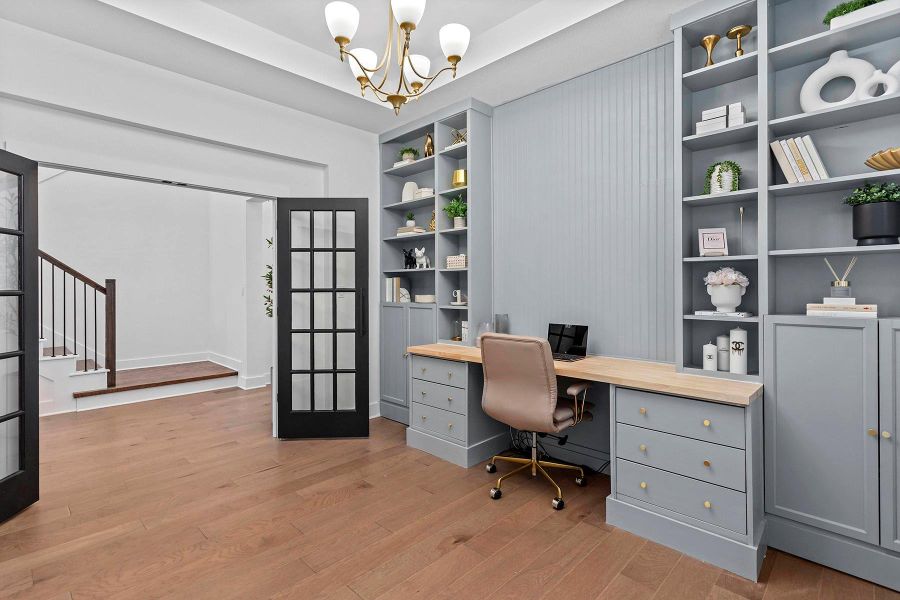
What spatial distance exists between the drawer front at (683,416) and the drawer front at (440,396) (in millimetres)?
1175

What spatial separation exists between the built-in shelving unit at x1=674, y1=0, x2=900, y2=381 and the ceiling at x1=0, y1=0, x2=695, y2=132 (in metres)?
0.42

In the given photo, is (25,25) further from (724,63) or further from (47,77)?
(724,63)

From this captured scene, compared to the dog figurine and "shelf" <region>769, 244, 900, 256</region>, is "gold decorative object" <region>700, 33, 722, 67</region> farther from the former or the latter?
the dog figurine

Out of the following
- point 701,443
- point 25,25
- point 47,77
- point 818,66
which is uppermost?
point 25,25

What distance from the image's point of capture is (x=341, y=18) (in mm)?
2016

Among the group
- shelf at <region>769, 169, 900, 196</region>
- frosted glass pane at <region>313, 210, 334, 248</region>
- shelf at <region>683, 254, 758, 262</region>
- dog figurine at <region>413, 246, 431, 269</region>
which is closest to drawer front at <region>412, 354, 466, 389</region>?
dog figurine at <region>413, 246, 431, 269</region>

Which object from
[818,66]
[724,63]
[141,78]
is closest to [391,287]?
[141,78]

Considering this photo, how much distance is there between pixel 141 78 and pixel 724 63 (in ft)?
12.2

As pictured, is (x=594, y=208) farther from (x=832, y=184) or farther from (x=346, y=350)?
(x=346, y=350)

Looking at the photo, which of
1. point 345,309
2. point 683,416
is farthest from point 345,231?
point 683,416

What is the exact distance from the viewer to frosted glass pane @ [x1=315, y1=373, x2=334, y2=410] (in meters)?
3.94

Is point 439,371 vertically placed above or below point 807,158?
below

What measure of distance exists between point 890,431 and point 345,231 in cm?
362

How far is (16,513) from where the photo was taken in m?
2.52
